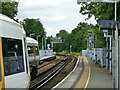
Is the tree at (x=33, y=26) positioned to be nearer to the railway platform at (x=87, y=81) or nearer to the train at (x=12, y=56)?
the railway platform at (x=87, y=81)

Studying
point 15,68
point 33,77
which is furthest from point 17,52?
point 33,77

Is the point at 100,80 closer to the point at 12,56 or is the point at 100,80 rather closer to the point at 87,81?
the point at 87,81

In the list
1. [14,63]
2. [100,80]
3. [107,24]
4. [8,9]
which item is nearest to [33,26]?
[8,9]

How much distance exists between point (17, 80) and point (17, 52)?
93 cm

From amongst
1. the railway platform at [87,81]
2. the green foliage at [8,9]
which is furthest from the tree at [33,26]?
the railway platform at [87,81]

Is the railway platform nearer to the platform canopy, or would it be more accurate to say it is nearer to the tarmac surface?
the tarmac surface

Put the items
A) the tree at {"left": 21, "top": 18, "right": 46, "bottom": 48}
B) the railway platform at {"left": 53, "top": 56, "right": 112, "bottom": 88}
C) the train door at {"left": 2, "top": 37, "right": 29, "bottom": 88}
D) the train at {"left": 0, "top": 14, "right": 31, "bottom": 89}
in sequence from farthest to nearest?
1. the tree at {"left": 21, "top": 18, "right": 46, "bottom": 48}
2. the railway platform at {"left": 53, "top": 56, "right": 112, "bottom": 88}
3. the train door at {"left": 2, "top": 37, "right": 29, "bottom": 88}
4. the train at {"left": 0, "top": 14, "right": 31, "bottom": 89}

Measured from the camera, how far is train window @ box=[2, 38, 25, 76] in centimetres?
669

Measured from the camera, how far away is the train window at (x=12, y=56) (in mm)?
6688

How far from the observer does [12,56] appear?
7.21 m

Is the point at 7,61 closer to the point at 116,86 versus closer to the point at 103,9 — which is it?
the point at 116,86

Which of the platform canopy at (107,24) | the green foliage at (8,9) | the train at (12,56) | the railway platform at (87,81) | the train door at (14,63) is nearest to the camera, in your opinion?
the train at (12,56)

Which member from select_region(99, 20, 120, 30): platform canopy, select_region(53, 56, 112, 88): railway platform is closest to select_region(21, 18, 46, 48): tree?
select_region(53, 56, 112, 88): railway platform

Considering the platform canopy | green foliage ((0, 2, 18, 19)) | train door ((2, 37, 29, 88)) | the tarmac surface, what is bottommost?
the tarmac surface
